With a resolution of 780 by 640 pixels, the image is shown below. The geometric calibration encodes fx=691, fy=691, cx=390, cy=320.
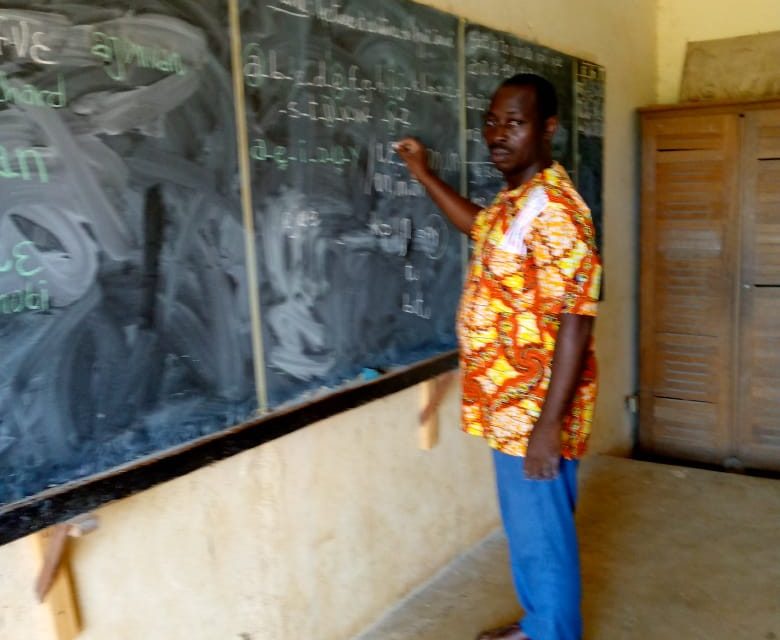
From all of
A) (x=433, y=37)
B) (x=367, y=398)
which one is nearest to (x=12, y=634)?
(x=367, y=398)

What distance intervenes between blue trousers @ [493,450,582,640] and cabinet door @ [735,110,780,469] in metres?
2.18

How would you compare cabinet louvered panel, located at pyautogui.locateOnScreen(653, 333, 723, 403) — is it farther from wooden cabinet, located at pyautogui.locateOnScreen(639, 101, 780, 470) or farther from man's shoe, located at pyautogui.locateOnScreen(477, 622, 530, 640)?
man's shoe, located at pyautogui.locateOnScreen(477, 622, 530, 640)

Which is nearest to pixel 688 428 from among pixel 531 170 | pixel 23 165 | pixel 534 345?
pixel 534 345

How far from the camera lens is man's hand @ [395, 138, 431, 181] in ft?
6.93

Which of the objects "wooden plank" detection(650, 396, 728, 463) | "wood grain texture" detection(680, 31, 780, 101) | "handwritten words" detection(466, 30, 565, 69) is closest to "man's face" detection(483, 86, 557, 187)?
"handwritten words" detection(466, 30, 565, 69)

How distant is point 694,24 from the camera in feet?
13.3

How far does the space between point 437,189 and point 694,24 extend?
284cm

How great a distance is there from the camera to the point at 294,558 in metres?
1.94

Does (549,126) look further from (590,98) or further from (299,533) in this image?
(590,98)

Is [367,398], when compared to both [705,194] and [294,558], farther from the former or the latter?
[705,194]

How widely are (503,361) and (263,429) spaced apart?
67cm

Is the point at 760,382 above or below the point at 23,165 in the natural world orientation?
below

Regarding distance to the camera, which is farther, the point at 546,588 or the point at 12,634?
the point at 546,588

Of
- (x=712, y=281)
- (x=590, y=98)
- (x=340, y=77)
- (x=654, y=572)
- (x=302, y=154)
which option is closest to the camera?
(x=302, y=154)
